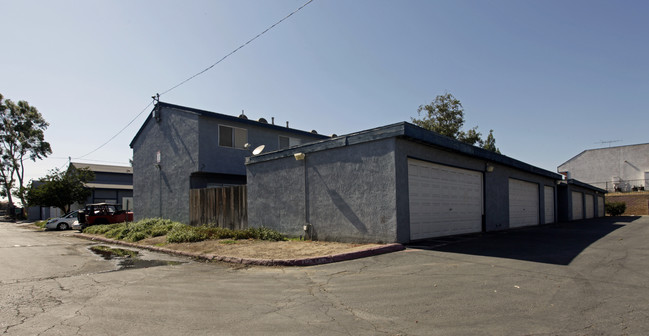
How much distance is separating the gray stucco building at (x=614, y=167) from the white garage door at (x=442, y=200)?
4469 cm

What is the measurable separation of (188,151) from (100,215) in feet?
33.2

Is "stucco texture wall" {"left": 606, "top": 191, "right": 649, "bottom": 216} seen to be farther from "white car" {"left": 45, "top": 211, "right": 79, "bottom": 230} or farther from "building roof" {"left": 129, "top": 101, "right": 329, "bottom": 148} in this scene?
"white car" {"left": 45, "top": 211, "right": 79, "bottom": 230}

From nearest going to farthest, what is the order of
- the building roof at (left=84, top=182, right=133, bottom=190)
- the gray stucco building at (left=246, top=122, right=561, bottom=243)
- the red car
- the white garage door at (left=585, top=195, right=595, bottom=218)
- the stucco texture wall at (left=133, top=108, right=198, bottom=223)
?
the gray stucco building at (left=246, top=122, right=561, bottom=243) < the stucco texture wall at (left=133, top=108, right=198, bottom=223) < the red car < the white garage door at (left=585, top=195, right=595, bottom=218) < the building roof at (left=84, top=182, right=133, bottom=190)

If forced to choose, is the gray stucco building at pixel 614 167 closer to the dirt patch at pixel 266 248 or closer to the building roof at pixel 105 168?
the dirt patch at pixel 266 248

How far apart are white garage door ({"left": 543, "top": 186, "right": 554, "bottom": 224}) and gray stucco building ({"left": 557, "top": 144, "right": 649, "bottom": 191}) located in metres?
32.3

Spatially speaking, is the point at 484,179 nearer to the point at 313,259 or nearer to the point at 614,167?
the point at 313,259

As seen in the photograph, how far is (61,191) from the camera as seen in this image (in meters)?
33.1

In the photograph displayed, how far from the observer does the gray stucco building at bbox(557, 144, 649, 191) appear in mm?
48594

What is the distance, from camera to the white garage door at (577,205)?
2664cm

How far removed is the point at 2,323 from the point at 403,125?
8.73 m

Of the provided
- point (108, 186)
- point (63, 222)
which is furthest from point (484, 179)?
point (108, 186)

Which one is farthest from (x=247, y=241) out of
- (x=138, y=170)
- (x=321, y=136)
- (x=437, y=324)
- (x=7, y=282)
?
(x=138, y=170)

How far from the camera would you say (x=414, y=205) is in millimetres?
10984

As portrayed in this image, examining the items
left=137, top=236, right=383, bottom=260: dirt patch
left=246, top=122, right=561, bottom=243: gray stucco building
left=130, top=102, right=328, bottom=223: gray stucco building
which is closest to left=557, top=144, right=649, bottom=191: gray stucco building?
left=246, top=122, right=561, bottom=243: gray stucco building
